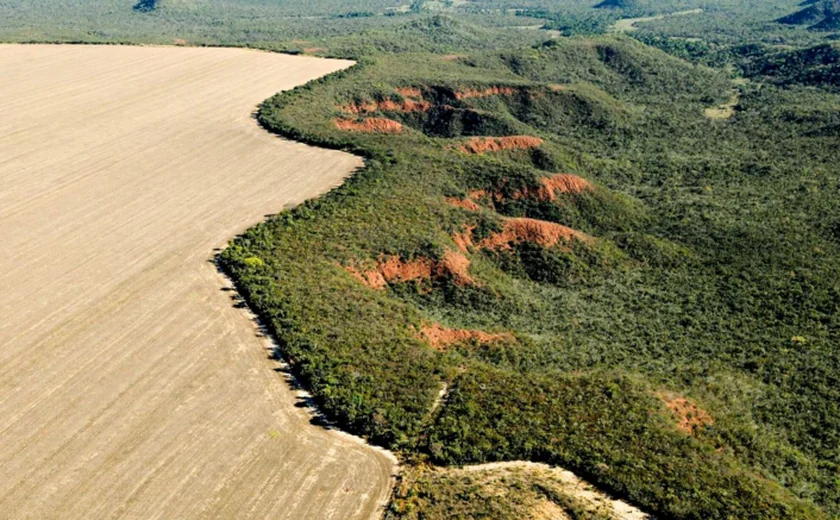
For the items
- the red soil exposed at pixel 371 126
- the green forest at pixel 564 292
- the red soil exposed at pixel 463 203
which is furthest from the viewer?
the red soil exposed at pixel 371 126

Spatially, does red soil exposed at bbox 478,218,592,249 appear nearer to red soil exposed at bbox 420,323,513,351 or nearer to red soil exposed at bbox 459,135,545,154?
red soil exposed at bbox 420,323,513,351

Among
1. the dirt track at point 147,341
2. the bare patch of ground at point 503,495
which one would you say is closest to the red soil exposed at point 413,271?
the dirt track at point 147,341

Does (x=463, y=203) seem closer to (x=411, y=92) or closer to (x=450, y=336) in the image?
(x=450, y=336)

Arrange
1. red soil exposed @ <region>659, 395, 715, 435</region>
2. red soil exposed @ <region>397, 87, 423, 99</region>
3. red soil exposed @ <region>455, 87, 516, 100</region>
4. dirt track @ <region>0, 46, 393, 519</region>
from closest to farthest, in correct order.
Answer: dirt track @ <region>0, 46, 393, 519</region> < red soil exposed @ <region>659, 395, 715, 435</region> < red soil exposed @ <region>397, 87, 423, 99</region> < red soil exposed @ <region>455, 87, 516, 100</region>

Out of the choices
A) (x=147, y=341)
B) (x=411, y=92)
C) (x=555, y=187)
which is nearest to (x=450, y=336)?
(x=147, y=341)

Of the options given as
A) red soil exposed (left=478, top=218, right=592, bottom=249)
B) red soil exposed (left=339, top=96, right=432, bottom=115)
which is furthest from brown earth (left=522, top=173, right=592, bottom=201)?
red soil exposed (left=339, top=96, right=432, bottom=115)

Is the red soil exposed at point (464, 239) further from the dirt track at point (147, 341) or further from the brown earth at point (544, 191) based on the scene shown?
the dirt track at point (147, 341)
